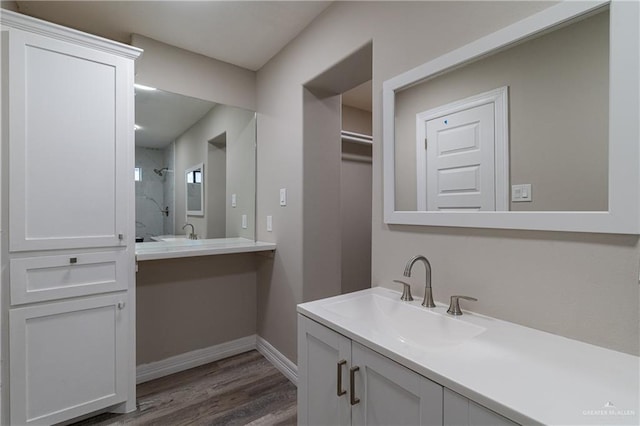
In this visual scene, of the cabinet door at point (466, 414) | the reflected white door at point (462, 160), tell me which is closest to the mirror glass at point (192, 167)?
the reflected white door at point (462, 160)

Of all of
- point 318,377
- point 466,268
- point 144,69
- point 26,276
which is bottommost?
point 318,377

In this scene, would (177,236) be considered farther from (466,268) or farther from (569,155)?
(569,155)

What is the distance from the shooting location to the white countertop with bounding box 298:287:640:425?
0.59 metres

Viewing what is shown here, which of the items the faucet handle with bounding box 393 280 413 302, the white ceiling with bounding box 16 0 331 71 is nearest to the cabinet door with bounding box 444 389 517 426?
the faucet handle with bounding box 393 280 413 302

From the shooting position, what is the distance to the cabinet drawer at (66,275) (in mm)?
1464

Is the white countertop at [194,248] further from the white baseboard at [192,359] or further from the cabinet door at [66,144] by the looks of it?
the white baseboard at [192,359]

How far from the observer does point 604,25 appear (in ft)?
2.81

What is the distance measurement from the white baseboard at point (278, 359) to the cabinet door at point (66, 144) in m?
1.40

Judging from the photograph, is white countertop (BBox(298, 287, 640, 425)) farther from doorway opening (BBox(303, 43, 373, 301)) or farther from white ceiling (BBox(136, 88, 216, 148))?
white ceiling (BBox(136, 88, 216, 148))

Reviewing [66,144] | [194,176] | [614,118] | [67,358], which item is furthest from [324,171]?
[67,358]

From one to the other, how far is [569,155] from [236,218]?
2.29m

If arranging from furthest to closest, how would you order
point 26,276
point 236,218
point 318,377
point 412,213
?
point 236,218 → point 26,276 → point 412,213 → point 318,377

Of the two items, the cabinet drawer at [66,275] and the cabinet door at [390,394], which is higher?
the cabinet drawer at [66,275]

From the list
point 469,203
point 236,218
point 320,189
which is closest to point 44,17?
point 236,218
